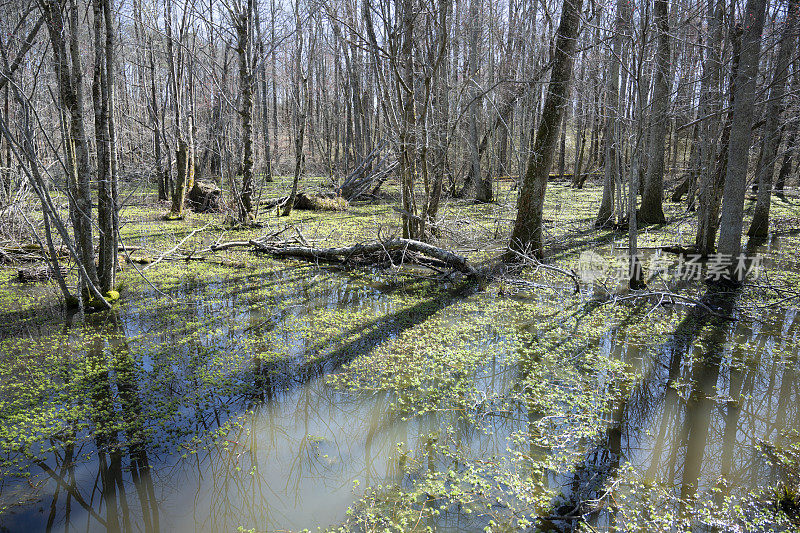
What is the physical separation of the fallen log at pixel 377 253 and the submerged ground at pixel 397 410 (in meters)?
0.68

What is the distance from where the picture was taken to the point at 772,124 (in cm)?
823

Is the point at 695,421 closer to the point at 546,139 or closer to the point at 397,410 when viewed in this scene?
the point at 397,410

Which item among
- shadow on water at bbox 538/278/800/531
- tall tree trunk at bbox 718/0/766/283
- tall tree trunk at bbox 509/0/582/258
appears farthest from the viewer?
tall tree trunk at bbox 509/0/582/258

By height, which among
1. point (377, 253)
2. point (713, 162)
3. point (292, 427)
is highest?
point (713, 162)

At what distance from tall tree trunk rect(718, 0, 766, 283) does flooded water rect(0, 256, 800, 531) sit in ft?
4.66

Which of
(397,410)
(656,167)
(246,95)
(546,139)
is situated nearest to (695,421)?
(397,410)

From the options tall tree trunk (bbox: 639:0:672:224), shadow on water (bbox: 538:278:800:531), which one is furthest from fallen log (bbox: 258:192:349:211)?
→ shadow on water (bbox: 538:278:800:531)

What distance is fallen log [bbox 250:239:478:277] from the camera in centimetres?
667

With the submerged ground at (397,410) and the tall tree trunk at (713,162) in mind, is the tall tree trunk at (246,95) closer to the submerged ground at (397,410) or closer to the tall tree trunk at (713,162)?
the submerged ground at (397,410)

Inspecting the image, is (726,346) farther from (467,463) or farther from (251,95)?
(251,95)

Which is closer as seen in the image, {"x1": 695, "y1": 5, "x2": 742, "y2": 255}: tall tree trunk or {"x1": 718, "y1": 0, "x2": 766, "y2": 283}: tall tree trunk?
{"x1": 718, "y1": 0, "x2": 766, "y2": 283}: tall tree trunk

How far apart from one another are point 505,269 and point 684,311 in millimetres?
2299

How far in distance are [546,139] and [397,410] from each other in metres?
4.69

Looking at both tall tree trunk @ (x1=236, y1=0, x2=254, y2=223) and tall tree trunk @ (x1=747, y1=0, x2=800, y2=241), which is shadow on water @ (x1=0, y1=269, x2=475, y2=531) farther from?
tall tree trunk @ (x1=747, y1=0, x2=800, y2=241)
